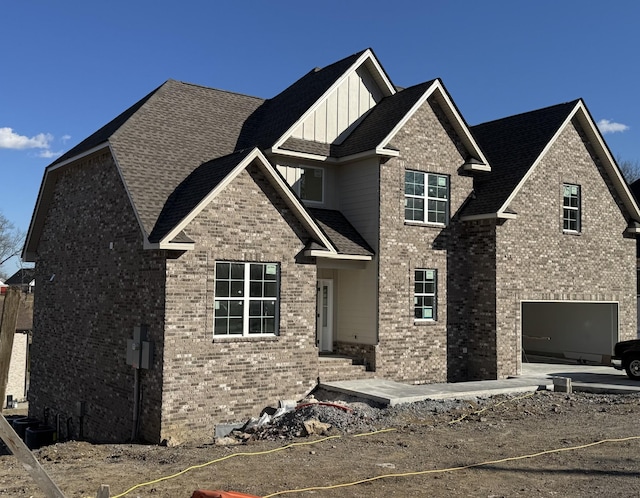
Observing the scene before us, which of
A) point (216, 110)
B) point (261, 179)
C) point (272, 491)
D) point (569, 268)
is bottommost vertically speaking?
point (272, 491)

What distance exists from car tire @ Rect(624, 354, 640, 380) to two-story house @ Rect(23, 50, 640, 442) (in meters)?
2.72

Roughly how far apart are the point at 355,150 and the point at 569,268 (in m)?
8.27

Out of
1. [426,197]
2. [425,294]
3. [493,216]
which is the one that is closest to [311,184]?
[426,197]

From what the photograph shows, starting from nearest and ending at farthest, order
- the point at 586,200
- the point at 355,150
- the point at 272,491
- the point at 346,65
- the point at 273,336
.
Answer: the point at 272,491
the point at 273,336
the point at 355,150
the point at 346,65
the point at 586,200

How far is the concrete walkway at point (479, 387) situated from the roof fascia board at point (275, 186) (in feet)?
11.5

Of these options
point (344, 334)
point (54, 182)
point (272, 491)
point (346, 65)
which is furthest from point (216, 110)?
point (272, 491)

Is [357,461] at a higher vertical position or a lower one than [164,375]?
lower

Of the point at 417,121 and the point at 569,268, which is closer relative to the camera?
the point at 417,121

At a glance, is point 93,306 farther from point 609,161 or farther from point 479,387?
point 609,161

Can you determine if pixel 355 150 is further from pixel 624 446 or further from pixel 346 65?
pixel 624 446

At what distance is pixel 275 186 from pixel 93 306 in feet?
20.1

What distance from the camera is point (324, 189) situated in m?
19.8

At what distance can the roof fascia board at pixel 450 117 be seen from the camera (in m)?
18.9

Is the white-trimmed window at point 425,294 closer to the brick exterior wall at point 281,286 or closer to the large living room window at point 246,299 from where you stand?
the brick exterior wall at point 281,286
